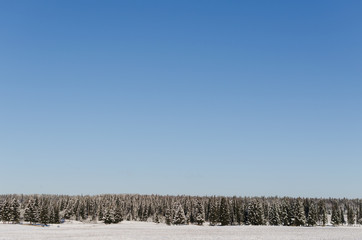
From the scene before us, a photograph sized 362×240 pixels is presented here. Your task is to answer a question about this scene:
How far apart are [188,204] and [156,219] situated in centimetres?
1746

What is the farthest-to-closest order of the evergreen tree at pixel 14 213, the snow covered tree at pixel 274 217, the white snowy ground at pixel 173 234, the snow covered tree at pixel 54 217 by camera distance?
the snow covered tree at pixel 54 217 < the snow covered tree at pixel 274 217 < the evergreen tree at pixel 14 213 < the white snowy ground at pixel 173 234

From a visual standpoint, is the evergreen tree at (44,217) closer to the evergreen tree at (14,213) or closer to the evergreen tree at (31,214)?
the evergreen tree at (31,214)

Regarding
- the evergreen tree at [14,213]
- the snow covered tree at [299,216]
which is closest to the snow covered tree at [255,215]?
the snow covered tree at [299,216]

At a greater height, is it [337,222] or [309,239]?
[309,239]

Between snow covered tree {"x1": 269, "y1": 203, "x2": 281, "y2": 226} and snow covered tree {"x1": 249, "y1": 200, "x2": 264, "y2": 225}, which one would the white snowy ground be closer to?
snow covered tree {"x1": 249, "y1": 200, "x2": 264, "y2": 225}

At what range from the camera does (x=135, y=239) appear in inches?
1881

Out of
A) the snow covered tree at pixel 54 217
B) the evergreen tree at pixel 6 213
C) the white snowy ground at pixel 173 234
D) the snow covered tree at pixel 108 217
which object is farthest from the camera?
the snow covered tree at pixel 54 217

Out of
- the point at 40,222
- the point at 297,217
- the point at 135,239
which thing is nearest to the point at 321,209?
the point at 297,217

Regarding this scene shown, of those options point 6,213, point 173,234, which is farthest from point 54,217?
point 173,234

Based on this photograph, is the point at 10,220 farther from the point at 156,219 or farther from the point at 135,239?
the point at 135,239

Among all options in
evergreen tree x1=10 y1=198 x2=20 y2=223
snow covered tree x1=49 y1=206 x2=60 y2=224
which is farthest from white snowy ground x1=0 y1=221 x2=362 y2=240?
snow covered tree x1=49 y1=206 x2=60 y2=224

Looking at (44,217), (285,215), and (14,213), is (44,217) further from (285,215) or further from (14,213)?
(285,215)

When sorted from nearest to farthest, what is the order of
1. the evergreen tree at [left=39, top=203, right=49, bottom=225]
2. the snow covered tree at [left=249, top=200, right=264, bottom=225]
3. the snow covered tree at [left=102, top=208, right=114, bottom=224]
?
the snow covered tree at [left=249, top=200, right=264, bottom=225]
the evergreen tree at [left=39, top=203, right=49, bottom=225]
the snow covered tree at [left=102, top=208, right=114, bottom=224]

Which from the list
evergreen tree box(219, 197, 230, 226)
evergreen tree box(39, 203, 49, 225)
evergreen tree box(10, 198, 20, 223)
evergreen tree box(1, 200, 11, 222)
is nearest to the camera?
evergreen tree box(1, 200, 11, 222)
